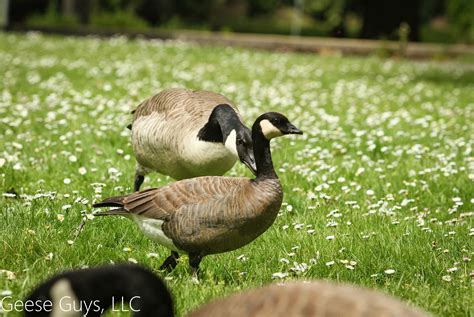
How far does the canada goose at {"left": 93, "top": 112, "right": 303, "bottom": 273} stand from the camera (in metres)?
4.66

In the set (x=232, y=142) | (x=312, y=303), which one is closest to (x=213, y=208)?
(x=232, y=142)

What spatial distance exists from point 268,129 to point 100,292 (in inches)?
84.9

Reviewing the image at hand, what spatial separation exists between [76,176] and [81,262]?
2648mm

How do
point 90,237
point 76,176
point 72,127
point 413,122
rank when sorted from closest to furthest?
point 90,237 < point 76,176 < point 72,127 < point 413,122

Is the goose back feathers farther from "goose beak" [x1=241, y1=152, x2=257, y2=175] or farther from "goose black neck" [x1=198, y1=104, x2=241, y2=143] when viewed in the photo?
"goose black neck" [x1=198, y1=104, x2=241, y2=143]

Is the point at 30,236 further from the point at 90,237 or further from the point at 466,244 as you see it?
the point at 466,244

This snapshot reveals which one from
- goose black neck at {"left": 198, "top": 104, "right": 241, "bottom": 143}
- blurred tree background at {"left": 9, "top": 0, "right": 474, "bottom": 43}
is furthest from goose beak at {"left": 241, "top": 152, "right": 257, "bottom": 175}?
blurred tree background at {"left": 9, "top": 0, "right": 474, "bottom": 43}

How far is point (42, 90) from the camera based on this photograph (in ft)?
44.9

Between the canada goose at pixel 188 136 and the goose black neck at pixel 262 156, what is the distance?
22 centimetres

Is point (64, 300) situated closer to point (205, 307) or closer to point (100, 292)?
point (100, 292)

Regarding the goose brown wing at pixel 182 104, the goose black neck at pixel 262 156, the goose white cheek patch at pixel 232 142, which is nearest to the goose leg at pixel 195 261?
the goose black neck at pixel 262 156

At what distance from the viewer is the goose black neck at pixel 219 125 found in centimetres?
576

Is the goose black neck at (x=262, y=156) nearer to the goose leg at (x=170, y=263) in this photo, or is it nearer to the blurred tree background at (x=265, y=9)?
the goose leg at (x=170, y=263)

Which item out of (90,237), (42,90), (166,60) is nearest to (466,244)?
(90,237)
